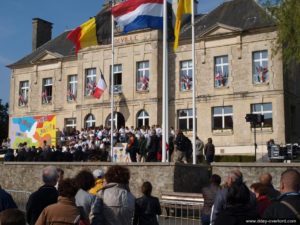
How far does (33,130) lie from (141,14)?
22.4 meters

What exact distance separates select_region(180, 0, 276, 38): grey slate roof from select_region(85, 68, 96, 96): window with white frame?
785 centimetres

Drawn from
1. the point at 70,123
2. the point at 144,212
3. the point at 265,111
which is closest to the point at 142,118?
the point at 70,123

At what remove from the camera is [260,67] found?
32875mm

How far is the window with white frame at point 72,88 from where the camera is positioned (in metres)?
41.0

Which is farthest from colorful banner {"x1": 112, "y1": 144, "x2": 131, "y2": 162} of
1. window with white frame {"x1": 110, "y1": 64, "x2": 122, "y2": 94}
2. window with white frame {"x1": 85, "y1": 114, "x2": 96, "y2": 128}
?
window with white frame {"x1": 85, "y1": 114, "x2": 96, "y2": 128}

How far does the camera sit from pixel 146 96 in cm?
3659

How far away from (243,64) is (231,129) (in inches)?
176

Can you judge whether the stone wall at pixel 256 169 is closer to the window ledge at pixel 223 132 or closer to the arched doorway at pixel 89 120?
the window ledge at pixel 223 132

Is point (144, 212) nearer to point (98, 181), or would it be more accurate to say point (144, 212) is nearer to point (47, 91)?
point (98, 181)

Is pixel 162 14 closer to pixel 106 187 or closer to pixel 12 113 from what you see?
pixel 106 187

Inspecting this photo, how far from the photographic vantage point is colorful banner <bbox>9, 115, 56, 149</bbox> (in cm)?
3882

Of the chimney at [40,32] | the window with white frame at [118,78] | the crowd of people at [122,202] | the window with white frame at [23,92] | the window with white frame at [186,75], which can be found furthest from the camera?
the chimney at [40,32]

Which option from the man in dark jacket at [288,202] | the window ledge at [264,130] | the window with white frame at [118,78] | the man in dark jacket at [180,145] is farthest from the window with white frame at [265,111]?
the man in dark jacket at [288,202]

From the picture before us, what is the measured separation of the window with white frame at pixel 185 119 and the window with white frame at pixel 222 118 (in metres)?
1.76
